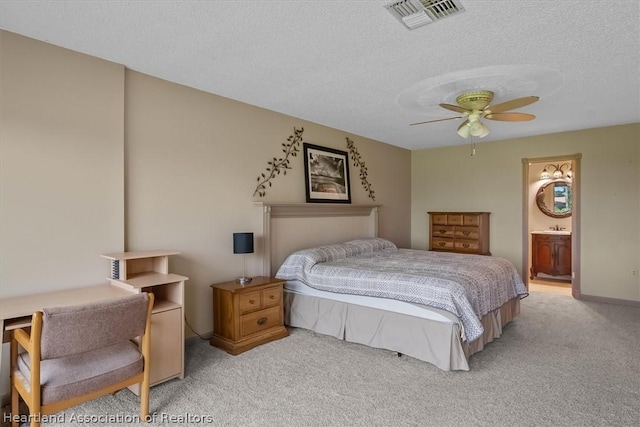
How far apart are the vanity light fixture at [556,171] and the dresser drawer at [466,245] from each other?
250cm

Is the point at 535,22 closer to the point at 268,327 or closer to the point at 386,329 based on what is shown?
the point at 386,329

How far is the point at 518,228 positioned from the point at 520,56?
152 inches

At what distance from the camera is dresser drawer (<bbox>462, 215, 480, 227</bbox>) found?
19.6ft

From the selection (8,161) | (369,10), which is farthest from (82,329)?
(369,10)

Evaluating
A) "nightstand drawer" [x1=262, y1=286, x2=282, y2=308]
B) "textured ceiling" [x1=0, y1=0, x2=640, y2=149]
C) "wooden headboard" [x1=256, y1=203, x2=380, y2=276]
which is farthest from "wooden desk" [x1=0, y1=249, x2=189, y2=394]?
"textured ceiling" [x1=0, y1=0, x2=640, y2=149]

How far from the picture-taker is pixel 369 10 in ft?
7.06

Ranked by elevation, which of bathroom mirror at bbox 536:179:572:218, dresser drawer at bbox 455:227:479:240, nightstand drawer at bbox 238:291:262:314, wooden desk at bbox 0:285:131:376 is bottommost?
nightstand drawer at bbox 238:291:262:314

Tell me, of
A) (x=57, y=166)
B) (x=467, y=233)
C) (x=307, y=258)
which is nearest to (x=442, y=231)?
(x=467, y=233)

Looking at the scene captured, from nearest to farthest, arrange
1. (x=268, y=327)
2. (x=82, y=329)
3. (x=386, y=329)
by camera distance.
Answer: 1. (x=82, y=329)
2. (x=386, y=329)
3. (x=268, y=327)

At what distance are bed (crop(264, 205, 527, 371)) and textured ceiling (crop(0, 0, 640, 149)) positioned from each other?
1.61 m

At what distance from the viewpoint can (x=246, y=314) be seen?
11.4 ft

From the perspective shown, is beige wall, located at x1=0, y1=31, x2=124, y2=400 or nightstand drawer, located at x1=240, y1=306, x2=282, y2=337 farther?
nightstand drawer, located at x1=240, y1=306, x2=282, y2=337

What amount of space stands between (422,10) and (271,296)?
274 cm

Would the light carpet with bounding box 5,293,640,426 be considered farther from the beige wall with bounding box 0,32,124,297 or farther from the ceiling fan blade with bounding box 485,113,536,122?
the ceiling fan blade with bounding box 485,113,536,122
